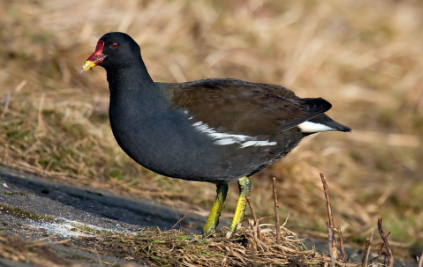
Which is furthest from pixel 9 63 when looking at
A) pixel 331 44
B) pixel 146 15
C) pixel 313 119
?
pixel 331 44

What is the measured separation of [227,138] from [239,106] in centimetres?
25

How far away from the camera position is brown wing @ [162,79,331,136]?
12.7ft

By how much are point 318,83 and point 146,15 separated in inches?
107

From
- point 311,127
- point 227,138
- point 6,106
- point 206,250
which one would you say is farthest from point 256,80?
point 206,250

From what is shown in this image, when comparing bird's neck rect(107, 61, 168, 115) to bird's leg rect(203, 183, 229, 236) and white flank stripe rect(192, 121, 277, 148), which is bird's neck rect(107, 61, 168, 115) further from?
bird's leg rect(203, 183, 229, 236)

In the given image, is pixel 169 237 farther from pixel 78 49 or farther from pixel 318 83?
pixel 318 83

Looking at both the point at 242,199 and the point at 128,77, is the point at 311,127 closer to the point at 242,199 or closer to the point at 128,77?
the point at 242,199

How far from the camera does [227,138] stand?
386cm

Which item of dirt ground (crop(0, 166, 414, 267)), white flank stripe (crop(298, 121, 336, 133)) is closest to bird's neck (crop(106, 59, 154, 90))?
dirt ground (crop(0, 166, 414, 267))

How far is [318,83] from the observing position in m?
8.77

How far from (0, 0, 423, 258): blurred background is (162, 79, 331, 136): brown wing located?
60.2 inches

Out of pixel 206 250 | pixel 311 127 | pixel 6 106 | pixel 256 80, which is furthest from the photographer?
pixel 256 80

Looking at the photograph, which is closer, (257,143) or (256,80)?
(257,143)

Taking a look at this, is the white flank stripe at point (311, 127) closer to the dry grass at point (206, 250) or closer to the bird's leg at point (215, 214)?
the bird's leg at point (215, 214)
